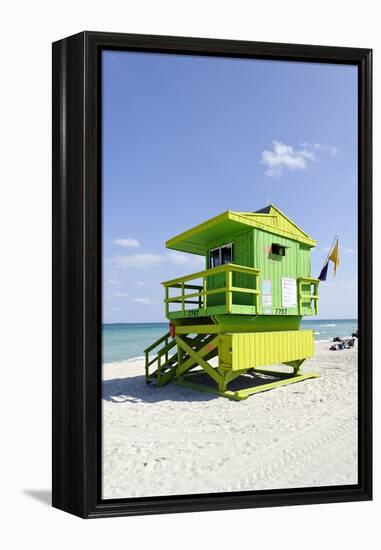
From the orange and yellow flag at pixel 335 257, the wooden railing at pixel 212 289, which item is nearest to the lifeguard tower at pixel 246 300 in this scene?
the wooden railing at pixel 212 289

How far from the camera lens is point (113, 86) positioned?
326 centimetres

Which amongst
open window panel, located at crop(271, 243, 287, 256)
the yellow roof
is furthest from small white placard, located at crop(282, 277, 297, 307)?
the yellow roof

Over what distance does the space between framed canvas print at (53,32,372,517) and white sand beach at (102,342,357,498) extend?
0.02 meters

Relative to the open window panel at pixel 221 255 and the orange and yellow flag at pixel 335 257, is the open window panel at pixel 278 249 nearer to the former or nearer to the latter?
the open window panel at pixel 221 255

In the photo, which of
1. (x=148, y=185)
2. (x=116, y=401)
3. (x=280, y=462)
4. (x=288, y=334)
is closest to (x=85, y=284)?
(x=148, y=185)

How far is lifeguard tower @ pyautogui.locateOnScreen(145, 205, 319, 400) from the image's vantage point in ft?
18.1

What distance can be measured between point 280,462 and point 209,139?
3.75 meters

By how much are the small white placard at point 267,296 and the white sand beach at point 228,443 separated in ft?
Result: 4.30

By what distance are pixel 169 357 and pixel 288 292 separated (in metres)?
2.63

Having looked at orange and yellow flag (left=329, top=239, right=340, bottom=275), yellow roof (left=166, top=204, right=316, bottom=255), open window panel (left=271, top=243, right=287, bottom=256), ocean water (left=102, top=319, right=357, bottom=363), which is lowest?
ocean water (left=102, top=319, right=357, bottom=363)

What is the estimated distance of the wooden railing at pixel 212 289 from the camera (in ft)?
17.6

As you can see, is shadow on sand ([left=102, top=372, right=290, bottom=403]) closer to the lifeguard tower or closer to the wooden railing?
the lifeguard tower

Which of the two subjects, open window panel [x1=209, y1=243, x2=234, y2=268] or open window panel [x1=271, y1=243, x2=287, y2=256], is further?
open window panel [x1=209, y1=243, x2=234, y2=268]

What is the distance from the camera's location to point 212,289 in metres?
6.31
